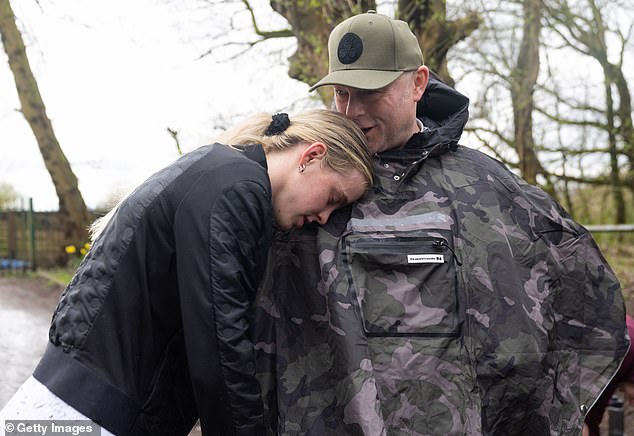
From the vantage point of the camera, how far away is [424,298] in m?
2.34

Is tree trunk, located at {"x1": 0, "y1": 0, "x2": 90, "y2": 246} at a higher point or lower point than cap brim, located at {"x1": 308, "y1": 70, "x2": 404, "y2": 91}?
lower

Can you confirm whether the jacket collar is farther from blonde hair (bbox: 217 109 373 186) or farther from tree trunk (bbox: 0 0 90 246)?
tree trunk (bbox: 0 0 90 246)

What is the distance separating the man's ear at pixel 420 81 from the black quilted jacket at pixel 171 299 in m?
0.86

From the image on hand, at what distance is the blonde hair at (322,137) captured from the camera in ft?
7.70

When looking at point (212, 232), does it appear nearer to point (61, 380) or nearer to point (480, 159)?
point (61, 380)

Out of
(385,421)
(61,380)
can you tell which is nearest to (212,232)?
(61,380)

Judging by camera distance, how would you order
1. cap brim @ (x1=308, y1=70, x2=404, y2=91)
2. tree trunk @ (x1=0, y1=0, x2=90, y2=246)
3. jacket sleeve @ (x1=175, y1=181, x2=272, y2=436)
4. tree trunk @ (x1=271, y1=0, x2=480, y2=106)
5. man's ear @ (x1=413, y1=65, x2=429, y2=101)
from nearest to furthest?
jacket sleeve @ (x1=175, y1=181, x2=272, y2=436), cap brim @ (x1=308, y1=70, x2=404, y2=91), man's ear @ (x1=413, y1=65, x2=429, y2=101), tree trunk @ (x1=271, y1=0, x2=480, y2=106), tree trunk @ (x1=0, y1=0, x2=90, y2=246)

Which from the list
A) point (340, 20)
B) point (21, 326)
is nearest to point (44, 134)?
point (21, 326)

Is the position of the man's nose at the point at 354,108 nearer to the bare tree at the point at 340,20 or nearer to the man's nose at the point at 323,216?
the man's nose at the point at 323,216

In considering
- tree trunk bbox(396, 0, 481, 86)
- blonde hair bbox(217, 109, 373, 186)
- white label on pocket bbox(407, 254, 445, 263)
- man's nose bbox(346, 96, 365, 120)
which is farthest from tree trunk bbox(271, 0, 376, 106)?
white label on pocket bbox(407, 254, 445, 263)

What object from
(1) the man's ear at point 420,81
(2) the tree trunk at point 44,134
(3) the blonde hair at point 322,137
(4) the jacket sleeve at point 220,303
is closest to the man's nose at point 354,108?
(3) the blonde hair at point 322,137

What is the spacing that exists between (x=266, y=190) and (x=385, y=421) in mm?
813

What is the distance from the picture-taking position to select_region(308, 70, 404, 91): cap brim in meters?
2.53

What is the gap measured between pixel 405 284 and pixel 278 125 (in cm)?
67
